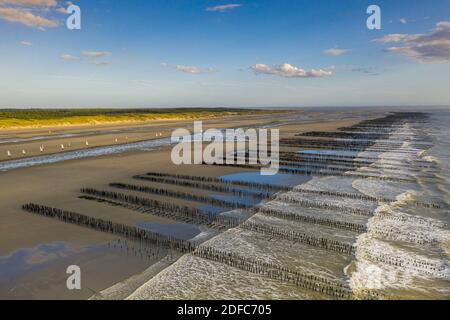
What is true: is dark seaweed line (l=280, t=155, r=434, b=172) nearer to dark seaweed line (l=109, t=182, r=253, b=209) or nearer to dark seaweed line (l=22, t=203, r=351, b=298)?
dark seaweed line (l=109, t=182, r=253, b=209)

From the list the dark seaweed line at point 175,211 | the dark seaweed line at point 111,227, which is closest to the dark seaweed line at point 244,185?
the dark seaweed line at point 175,211

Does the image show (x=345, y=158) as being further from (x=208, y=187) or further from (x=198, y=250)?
(x=198, y=250)

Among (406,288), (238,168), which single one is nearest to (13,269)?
(406,288)

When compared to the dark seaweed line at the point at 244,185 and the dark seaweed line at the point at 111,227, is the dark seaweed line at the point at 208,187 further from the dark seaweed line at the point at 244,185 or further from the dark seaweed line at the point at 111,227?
the dark seaweed line at the point at 111,227

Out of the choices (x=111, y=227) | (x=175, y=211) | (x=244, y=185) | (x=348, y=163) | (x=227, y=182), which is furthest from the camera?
(x=348, y=163)

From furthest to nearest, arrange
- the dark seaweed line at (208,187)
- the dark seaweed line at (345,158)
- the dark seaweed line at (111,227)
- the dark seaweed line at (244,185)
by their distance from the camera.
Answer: the dark seaweed line at (345,158), the dark seaweed line at (208,187), the dark seaweed line at (244,185), the dark seaweed line at (111,227)

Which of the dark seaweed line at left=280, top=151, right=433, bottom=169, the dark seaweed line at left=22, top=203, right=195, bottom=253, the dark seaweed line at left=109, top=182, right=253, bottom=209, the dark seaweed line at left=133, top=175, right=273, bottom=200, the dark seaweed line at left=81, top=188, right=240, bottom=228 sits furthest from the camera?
the dark seaweed line at left=280, top=151, right=433, bottom=169

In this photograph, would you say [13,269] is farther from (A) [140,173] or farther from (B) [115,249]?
(A) [140,173]

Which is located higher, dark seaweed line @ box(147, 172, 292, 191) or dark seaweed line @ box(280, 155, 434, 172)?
dark seaweed line @ box(280, 155, 434, 172)

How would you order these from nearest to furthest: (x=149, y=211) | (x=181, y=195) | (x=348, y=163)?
1. (x=149, y=211)
2. (x=181, y=195)
3. (x=348, y=163)

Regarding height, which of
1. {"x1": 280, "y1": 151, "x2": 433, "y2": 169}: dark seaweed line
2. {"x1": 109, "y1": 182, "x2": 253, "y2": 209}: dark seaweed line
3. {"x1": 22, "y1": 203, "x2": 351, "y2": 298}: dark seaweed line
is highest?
{"x1": 280, "y1": 151, "x2": 433, "y2": 169}: dark seaweed line

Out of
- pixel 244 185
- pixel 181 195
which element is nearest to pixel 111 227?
pixel 181 195

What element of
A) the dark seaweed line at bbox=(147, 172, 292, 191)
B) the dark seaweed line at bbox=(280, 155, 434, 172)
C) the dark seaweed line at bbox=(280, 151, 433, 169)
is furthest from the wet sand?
the dark seaweed line at bbox=(280, 151, 433, 169)
